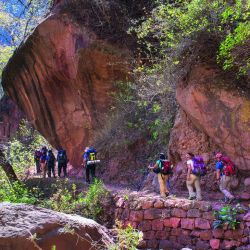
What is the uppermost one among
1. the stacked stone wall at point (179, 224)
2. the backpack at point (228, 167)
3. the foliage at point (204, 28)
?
the foliage at point (204, 28)

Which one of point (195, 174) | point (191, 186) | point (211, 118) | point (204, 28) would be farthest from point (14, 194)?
point (204, 28)

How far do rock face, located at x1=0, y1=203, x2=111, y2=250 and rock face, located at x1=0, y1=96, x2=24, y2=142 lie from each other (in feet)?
92.0

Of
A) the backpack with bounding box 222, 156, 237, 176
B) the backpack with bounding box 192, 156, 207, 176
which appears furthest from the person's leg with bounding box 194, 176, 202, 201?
the backpack with bounding box 222, 156, 237, 176

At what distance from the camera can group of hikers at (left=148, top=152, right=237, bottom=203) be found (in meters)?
9.36

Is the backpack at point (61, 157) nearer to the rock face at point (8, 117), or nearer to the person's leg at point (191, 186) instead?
the person's leg at point (191, 186)

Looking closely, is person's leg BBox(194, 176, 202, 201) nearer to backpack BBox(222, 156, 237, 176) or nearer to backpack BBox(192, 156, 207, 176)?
backpack BBox(192, 156, 207, 176)

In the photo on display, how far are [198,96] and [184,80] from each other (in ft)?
2.60

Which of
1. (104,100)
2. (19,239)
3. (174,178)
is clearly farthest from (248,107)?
(104,100)

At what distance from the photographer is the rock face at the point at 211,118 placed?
991 cm

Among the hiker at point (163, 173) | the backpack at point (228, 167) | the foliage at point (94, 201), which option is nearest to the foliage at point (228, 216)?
the backpack at point (228, 167)

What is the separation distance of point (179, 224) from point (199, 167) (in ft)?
4.92

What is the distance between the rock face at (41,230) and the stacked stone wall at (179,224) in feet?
14.2

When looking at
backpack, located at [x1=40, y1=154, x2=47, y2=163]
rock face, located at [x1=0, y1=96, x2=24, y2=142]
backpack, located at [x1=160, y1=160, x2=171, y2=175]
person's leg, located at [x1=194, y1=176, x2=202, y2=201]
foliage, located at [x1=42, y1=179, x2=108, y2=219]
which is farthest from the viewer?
rock face, located at [x1=0, y1=96, x2=24, y2=142]

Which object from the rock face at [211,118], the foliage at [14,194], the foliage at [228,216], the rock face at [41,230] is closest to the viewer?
the rock face at [41,230]
